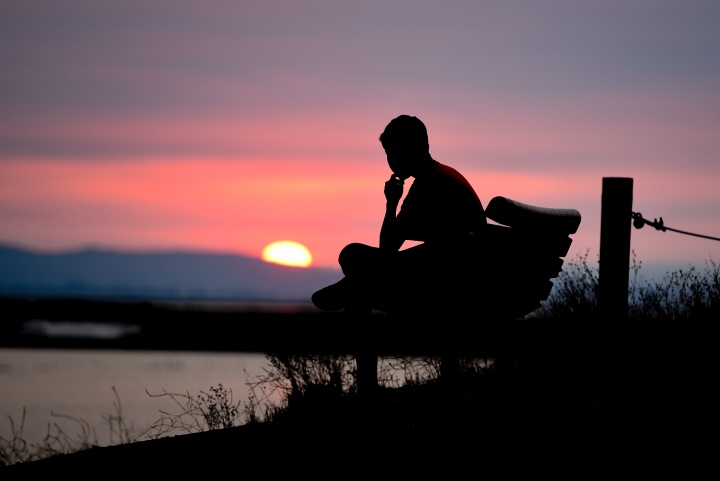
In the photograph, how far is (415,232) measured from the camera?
22.7ft

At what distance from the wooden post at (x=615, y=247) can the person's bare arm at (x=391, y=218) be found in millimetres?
3869

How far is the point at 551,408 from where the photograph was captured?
762cm

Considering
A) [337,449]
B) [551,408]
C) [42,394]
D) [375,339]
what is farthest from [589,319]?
[42,394]

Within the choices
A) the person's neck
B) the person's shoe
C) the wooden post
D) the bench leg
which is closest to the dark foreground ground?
the bench leg

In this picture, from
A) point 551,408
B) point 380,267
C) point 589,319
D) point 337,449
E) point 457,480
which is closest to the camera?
point 457,480

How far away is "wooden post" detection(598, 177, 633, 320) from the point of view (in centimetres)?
1019

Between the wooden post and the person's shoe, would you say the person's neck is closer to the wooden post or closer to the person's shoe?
the person's shoe

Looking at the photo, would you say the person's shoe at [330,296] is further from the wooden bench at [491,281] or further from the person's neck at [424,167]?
the person's neck at [424,167]

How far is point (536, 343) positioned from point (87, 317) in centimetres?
9424

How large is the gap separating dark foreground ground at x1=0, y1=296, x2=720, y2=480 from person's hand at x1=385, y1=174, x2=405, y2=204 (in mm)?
962

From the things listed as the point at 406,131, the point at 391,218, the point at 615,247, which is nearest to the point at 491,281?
the point at 391,218

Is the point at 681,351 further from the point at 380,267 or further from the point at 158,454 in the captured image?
the point at 158,454

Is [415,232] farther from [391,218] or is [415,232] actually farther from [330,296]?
[330,296]

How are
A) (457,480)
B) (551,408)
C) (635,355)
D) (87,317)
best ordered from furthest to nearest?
(87,317) → (635,355) → (551,408) → (457,480)
